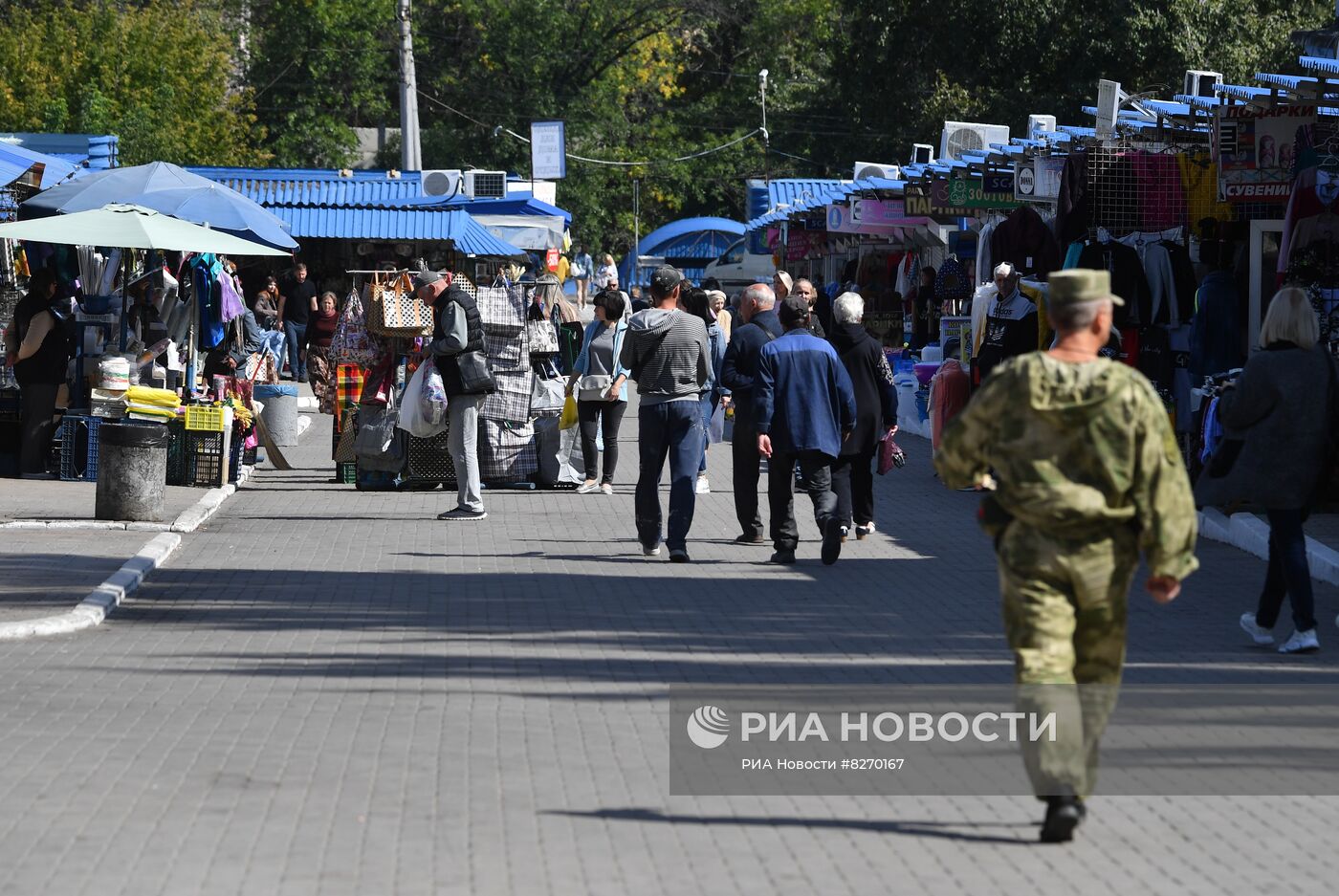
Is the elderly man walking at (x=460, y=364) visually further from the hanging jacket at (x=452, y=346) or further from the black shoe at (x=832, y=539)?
the black shoe at (x=832, y=539)

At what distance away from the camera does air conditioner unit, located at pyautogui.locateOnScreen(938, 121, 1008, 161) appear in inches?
851

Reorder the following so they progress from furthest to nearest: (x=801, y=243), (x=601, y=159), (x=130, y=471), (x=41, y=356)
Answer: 1. (x=601, y=159)
2. (x=801, y=243)
3. (x=41, y=356)
4. (x=130, y=471)

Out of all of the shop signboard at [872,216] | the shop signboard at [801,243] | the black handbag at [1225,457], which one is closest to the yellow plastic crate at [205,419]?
the black handbag at [1225,457]

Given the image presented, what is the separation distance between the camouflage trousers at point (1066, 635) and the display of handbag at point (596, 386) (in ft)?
36.0

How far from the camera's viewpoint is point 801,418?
39.3 ft

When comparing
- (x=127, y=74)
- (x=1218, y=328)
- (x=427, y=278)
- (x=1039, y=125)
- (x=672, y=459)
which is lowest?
(x=672, y=459)

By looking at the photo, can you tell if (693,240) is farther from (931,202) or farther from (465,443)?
(465,443)

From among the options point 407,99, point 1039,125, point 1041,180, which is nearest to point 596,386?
point 1041,180

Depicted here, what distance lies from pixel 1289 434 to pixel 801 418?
3.71 meters

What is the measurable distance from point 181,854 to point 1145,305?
11.8m

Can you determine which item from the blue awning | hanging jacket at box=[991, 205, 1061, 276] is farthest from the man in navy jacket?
the blue awning

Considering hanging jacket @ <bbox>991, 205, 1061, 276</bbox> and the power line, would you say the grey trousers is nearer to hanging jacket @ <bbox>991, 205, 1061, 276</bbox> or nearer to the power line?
hanging jacket @ <bbox>991, 205, 1061, 276</bbox>

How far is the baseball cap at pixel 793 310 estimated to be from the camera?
12.2 metres

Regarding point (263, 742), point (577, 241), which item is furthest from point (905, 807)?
point (577, 241)
